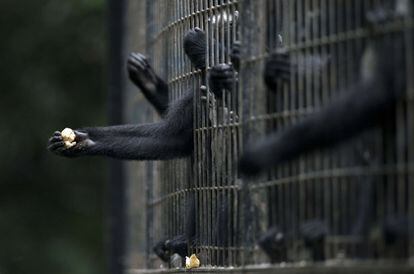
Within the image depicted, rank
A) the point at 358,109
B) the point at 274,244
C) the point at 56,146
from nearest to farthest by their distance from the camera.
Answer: the point at 358,109 < the point at 274,244 < the point at 56,146

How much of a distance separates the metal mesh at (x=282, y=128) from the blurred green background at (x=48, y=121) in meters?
12.6

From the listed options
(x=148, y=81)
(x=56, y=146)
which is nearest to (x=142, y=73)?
(x=148, y=81)

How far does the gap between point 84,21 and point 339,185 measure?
16.9 metres

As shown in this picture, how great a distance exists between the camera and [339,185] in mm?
11508

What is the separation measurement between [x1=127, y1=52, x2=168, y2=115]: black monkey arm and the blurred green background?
12.1 metres

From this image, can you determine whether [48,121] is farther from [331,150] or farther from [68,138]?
[331,150]

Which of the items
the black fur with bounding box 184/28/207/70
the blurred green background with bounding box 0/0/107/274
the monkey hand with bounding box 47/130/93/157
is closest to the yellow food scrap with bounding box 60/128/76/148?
the monkey hand with bounding box 47/130/93/157

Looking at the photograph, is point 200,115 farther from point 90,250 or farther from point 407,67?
point 90,250

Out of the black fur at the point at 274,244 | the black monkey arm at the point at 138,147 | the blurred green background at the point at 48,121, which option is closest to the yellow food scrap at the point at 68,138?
the black monkey arm at the point at 138,147

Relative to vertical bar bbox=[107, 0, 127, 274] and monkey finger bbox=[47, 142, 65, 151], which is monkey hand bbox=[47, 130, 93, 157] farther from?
vertical bar bbox=[107, 0, 127, 274]

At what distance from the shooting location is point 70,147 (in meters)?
14.3

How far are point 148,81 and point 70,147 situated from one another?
138cm

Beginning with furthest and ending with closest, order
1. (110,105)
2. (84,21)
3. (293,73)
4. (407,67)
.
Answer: (84,21) → (110,105) → (293,73) → (407,67)

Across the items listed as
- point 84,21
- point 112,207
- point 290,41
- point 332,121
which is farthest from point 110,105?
point 84,21
